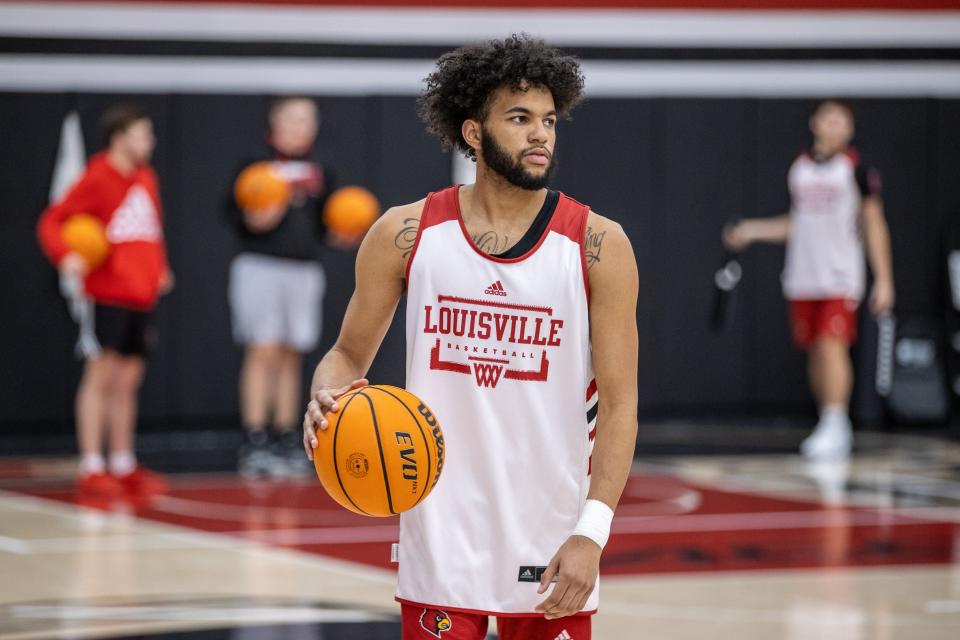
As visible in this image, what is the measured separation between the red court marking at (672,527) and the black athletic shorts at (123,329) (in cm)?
Result: 79

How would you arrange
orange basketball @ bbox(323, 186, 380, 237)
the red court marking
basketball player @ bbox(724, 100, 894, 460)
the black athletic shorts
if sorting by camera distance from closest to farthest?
the red court marking, the black athletic shorts, orange basketball @ bbox(323, 186, 380, 237), basketball player @ bbox(724, 100, 894, 460)

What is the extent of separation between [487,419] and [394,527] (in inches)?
161

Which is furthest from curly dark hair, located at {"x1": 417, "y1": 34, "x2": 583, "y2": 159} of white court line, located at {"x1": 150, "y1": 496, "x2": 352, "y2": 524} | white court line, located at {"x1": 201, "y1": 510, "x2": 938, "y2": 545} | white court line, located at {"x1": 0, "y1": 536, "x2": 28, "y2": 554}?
white court line, located at {"x1": 150, "y1": 496, "x2": 352, "y2": 524}

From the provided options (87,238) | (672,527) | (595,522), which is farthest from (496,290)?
(87,238)

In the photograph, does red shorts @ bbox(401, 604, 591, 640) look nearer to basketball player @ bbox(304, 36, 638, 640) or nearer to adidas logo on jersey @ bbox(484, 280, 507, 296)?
basketball player @ bbox(304, 36, 638, 640)

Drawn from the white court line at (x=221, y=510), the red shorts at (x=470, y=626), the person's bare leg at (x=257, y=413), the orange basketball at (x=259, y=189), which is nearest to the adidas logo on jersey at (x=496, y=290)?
the red shorts at (x=470, y=626)

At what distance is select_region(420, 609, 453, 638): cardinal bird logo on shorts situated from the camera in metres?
2.93

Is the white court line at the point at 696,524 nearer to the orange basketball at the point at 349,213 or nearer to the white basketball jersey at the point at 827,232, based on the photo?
the orange basketball at the point at 349,213

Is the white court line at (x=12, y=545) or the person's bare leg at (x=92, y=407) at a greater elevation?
the person's bare leg at (x=92, y=407)

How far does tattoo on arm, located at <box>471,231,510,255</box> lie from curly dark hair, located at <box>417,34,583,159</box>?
0.21 metres

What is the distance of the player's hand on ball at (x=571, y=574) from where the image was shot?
2738 mm

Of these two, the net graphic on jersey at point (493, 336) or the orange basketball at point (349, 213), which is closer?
the net graphic on jersey at point (493, 336)

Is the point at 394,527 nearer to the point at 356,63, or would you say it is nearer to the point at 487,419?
the point at 487,419

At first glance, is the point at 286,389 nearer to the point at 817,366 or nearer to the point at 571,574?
the point at 817,366
